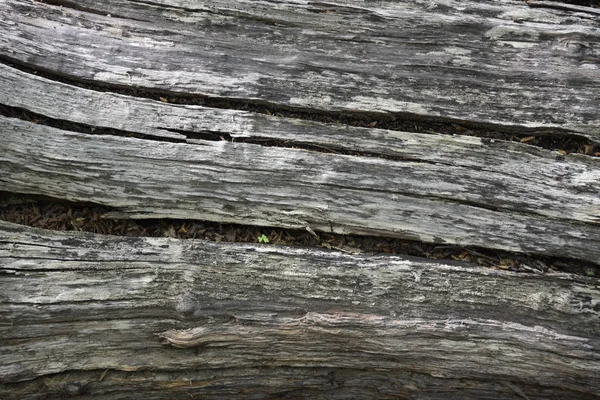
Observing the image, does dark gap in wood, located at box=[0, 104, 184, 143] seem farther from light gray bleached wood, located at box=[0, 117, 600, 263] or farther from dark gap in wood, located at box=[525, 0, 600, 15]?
dark gap in wood, located at box=[525, 0, 600, 15]

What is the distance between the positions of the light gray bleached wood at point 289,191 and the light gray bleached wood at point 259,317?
0.21 meters

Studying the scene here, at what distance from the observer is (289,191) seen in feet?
9.62

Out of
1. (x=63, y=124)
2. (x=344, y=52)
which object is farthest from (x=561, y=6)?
(x=63, y=124)

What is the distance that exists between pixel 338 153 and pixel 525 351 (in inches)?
62.5

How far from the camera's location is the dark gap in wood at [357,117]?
3.05 metres

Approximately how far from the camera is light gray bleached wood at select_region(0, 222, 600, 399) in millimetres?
2785

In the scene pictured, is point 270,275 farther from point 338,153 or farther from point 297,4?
point 297,4

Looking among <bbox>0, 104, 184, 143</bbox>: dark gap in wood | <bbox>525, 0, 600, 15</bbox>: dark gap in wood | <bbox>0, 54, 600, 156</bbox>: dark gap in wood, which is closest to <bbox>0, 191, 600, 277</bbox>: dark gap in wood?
<bbox>0, 104, 184, 143</bbox>: dark gap in wood

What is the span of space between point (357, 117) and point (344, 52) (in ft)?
1.46

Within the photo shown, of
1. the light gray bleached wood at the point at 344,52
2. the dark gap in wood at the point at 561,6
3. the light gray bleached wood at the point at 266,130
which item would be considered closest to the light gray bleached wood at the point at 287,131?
the light gray bleached wood at the point at 266,130

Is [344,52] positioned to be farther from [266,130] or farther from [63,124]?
[63,124]

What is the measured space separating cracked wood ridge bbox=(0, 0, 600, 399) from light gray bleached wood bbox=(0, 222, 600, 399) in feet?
0.04

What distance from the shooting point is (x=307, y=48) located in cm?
315

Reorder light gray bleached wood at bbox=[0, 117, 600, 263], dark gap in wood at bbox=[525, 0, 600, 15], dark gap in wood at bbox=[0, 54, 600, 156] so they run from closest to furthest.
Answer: light gray bleached wood at bbox=[0, 117, 600, 263] → dark gap in wood at bbox=[0, 54, 600, 156] → dark gap in wood at bbox=[525, 0, 600, 15]
